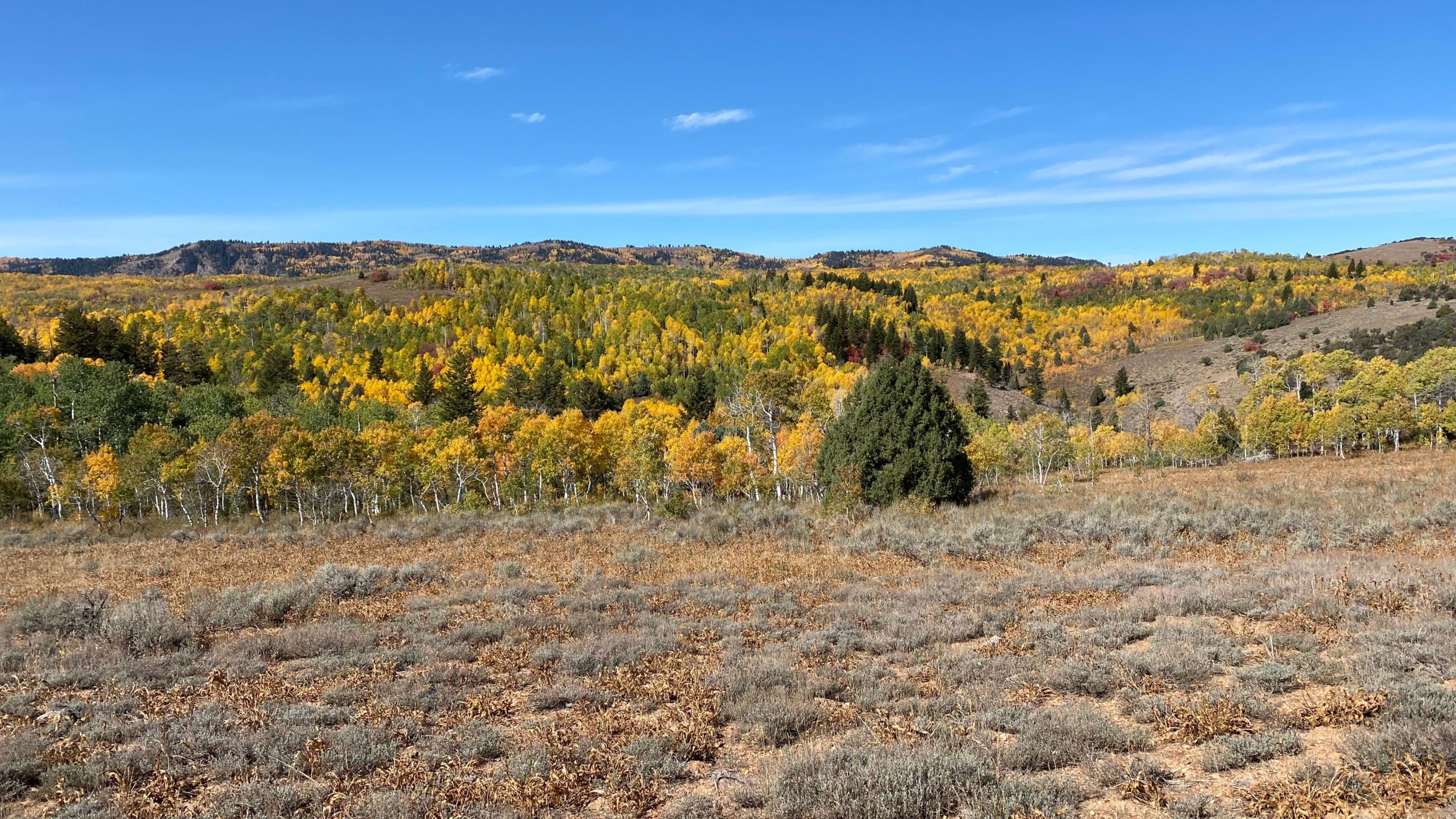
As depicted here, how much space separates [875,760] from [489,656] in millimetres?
6777

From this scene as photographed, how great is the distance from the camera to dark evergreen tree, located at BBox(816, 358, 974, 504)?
2748 centimetres

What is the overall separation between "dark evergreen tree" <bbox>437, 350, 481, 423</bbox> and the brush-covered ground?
76718mm

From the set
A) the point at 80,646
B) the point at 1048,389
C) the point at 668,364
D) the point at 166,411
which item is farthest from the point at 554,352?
the point at 80,646

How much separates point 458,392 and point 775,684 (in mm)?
103839

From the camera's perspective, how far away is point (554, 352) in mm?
147250

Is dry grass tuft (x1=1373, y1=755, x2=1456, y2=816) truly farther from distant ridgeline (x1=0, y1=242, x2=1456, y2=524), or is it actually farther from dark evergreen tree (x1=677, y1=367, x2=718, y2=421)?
dark evergreen tree (x1=677, y1=367, x2=718, y2=421)

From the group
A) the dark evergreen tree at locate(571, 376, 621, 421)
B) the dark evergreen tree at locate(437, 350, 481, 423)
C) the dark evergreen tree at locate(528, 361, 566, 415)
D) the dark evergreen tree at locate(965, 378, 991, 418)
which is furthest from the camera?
the dark evergreen tree at locate(571, 376, 621, 421)

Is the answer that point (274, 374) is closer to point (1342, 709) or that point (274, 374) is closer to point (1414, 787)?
point (1342, 709)

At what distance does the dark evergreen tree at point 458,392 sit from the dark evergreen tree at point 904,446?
6803 centimetres

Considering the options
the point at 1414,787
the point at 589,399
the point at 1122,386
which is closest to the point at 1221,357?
the point at 1122,386

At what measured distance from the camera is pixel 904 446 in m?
27.9

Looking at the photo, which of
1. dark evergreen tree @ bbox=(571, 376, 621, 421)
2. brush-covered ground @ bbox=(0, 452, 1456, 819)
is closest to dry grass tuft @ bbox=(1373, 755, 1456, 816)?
brush-covered ground @ bbox=(0, 452, 1456, 819)

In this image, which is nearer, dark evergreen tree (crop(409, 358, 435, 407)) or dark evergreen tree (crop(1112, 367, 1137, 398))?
dark evergreen tree (crop(409, 358, 435, 407))

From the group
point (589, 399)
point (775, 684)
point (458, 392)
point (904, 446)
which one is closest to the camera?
point (775, 684)
